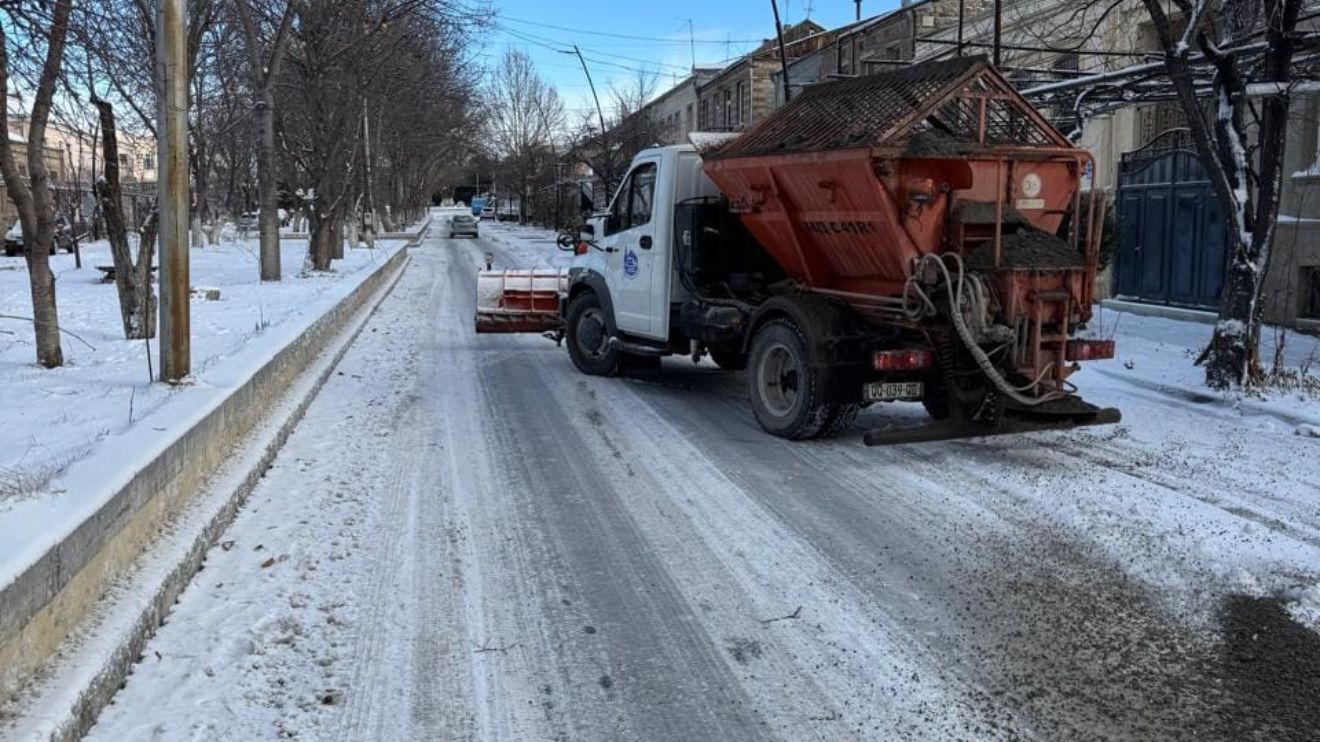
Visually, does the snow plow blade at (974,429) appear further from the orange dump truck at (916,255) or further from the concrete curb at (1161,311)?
the concrete curb at (1161,311)

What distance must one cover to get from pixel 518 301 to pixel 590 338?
2059mm

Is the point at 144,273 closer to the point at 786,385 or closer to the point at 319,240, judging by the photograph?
the point at 786,385

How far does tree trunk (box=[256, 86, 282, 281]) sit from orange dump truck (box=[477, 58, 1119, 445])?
13506 mm

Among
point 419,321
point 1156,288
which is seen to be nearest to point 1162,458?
point 1156,288

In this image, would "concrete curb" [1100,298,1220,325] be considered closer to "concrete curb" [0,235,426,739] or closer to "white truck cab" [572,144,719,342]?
"white truck cab" [572,144,719,342]

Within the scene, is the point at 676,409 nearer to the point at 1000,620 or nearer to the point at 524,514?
the point at 524,514

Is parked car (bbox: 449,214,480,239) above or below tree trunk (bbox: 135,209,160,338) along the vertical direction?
above

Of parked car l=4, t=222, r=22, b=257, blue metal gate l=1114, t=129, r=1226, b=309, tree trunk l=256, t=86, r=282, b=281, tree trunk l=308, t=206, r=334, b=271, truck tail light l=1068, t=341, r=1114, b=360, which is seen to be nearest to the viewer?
truck tail light l=1068, t=341, r=1114, b=360

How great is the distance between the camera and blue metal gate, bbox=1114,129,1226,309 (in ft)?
53.2

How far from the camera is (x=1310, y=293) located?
14477 mm

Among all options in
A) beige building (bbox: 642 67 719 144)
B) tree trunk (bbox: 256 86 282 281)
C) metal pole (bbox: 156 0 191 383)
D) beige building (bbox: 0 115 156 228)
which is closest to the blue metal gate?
metal pole (bbox: 156 0 191 383)

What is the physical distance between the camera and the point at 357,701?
3.98 metres

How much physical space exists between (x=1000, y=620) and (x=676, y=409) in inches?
212

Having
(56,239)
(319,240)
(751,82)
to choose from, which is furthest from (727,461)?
(751,82)
